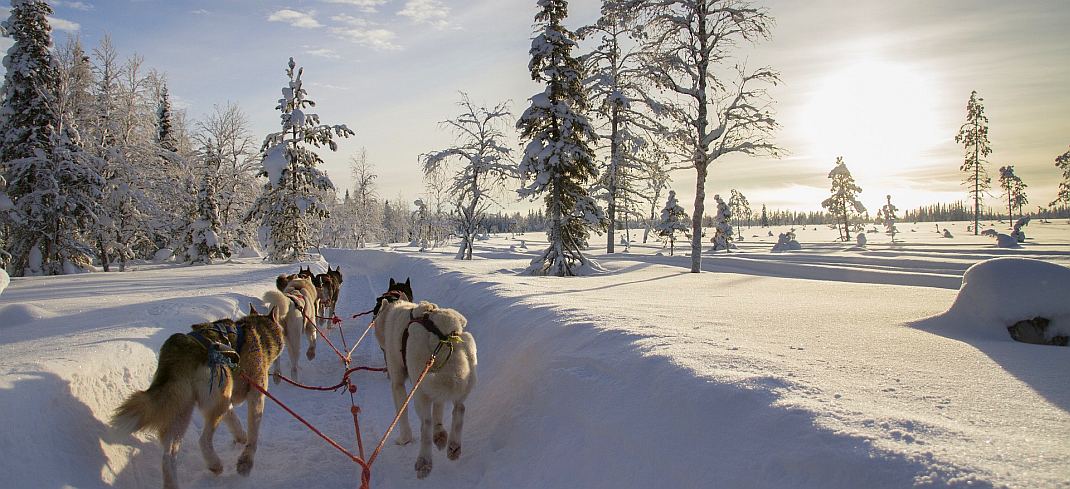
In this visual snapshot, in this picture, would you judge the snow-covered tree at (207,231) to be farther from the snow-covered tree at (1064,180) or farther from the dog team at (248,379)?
the snow-covered tree at (1064,180)

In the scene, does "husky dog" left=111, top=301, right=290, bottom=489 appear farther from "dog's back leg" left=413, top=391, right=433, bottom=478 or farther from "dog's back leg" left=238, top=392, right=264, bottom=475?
"dog's back leg" left=413, top=391, right=433, bottom=478

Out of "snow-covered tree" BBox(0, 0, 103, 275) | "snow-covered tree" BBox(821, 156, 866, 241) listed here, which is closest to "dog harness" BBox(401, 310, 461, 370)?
"snow-covered tree" BBox(0, 0, 103, 275)

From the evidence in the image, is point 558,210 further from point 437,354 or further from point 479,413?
point 437,354

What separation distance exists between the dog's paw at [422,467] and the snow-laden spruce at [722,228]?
46.9 metres

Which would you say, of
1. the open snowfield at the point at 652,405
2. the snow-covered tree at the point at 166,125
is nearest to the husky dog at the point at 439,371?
the open snowfield at the point at 652,405

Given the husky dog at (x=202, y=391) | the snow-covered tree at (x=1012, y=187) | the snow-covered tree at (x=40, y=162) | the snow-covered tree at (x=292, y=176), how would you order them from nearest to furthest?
the husky dog at (x=202, y=391)
the snow-covered tree at (x=40, y=162)
the snow-covered tree at (x=292, y=176)
the snow-covered tree at (x=1012, y=187)

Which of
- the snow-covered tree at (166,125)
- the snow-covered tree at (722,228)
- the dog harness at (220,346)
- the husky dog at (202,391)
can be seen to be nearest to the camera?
the husky dog at (202,391)

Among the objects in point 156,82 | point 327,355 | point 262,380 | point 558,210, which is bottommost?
point 327,355

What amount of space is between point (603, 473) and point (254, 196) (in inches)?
1880

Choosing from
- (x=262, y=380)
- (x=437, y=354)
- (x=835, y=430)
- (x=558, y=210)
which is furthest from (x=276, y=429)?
(x=558, y=210)

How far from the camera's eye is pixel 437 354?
4.11 m

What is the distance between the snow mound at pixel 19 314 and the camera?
6.95 meters

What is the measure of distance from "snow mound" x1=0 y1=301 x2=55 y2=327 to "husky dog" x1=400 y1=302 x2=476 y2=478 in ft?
21.5

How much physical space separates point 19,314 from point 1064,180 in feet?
261
